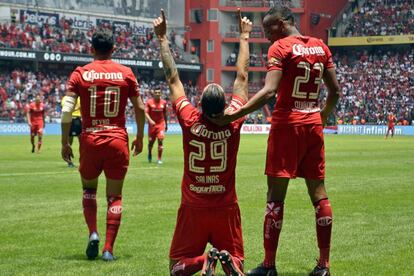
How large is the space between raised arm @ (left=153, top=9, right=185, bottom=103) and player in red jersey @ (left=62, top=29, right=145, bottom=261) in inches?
74.7

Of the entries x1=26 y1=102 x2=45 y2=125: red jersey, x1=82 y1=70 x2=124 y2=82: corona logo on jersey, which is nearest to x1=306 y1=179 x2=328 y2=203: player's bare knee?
x1=82 y1=70 x2=124 y2=82: corona logo on jersey

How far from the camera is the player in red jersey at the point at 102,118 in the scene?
29.4 feet

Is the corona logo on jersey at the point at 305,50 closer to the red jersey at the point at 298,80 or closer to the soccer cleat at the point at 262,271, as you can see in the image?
the red jersey at the point at 298,80

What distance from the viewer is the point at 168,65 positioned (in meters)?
7.06

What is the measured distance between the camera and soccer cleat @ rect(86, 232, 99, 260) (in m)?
8.71

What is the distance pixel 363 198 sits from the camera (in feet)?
49.0

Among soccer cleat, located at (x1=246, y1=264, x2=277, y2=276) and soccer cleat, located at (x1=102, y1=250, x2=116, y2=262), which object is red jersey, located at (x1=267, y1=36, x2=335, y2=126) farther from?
soccer cleat, located at (x1=102, y1=250, x2=116, y2=262)

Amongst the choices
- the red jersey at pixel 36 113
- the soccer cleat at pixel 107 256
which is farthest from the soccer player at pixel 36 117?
the soccer cleat at pixel 107 256

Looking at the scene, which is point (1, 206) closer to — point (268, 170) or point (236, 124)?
point (268, 170)

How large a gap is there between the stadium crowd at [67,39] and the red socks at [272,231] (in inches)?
2149

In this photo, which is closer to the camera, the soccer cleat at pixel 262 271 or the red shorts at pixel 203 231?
the red shorts at pixel 203 231

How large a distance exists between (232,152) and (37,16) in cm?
6113

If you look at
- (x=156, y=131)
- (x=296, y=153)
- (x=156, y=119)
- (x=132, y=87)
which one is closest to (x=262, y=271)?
(x=296, y=153)

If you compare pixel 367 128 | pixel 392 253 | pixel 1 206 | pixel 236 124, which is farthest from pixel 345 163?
pixel 367 128
